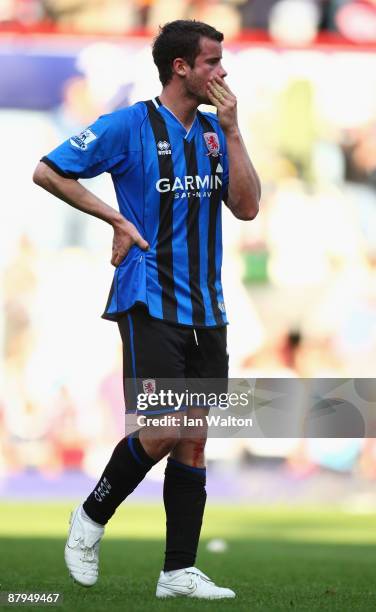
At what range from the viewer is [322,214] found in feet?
43.5

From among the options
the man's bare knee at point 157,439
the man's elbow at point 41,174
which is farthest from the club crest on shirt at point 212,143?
the man's bare knee at point 157,439

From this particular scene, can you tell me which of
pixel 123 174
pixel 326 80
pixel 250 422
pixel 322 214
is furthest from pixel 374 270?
pixel 123 174

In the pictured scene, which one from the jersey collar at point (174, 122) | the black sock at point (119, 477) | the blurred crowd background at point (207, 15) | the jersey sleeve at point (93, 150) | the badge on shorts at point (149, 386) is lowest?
the black sock at point (119, 477)

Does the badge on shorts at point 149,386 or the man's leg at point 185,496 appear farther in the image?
the man's leg at point 185,496

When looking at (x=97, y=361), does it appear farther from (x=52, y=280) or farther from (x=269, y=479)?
(x=269, y=479)

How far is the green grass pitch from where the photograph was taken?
16.3 ft

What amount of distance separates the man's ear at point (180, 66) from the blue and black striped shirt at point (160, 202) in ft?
0.57

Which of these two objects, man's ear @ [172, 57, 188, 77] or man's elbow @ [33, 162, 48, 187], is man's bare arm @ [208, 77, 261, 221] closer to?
man's ear @ [172, 57, 188, 77]

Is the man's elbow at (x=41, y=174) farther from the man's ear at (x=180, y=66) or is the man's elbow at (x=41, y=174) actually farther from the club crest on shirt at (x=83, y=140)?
the man's ear at (x=180, y=66)

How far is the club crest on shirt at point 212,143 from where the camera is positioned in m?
5.19

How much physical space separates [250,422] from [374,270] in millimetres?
7191

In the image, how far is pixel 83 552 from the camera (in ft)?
16.5

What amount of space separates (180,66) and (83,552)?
1.78m

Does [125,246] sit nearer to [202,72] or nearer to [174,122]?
[174,122]
